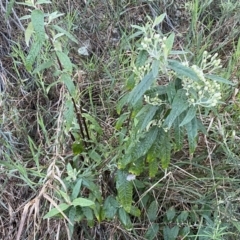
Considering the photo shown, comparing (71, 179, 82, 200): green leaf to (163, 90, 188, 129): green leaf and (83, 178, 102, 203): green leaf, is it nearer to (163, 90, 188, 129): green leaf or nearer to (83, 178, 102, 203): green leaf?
(83, 178, 102, 203): green leaf

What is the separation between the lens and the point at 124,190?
1.36 m

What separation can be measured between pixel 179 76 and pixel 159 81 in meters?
0.34

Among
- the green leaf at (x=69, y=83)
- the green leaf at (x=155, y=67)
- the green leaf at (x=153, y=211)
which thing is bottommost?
the green leaf at (x=153, y=211)

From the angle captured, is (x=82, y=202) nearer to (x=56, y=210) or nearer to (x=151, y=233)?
(x=56, y=210)

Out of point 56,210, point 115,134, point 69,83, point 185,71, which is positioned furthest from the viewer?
point 115,134

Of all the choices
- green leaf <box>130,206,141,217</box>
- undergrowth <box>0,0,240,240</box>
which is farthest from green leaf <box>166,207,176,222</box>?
green leaf <box>130,206,141,217</box>

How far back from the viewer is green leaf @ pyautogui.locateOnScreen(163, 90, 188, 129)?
1148 mm

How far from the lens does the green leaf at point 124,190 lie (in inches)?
53.0

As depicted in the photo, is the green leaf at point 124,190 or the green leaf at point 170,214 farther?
the green leaf at point 170,214

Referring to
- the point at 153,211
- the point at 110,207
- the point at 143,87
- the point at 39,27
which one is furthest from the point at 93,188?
the point at 39,27

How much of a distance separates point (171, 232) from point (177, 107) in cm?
49

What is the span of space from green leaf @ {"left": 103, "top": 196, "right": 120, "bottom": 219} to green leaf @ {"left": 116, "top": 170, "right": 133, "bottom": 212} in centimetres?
4

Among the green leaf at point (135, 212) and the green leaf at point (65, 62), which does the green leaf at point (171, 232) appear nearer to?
the green leaf at point (135, 212)

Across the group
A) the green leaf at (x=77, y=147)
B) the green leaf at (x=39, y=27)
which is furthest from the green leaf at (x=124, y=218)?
the green leaf at (x=39, y=27)
